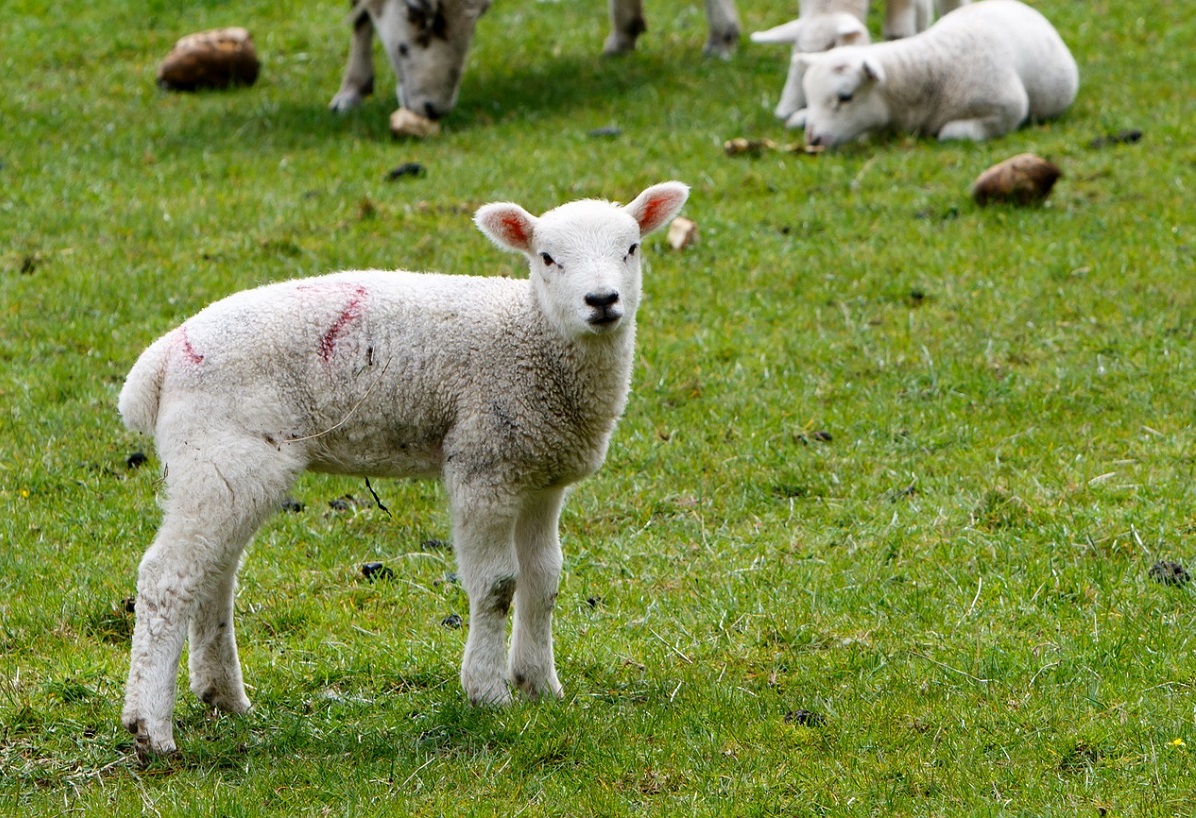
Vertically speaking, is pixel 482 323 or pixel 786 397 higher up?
pixel 482 323

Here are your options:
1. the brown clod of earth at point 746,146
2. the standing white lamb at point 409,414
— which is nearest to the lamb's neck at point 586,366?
the standing white lamb at point 409,414

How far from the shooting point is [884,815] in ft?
15.1

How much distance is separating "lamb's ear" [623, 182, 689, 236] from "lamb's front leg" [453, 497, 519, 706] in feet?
3.88

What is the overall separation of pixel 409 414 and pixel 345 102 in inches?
383

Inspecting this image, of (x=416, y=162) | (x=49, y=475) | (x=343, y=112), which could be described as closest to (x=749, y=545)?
(x=49, y=475)

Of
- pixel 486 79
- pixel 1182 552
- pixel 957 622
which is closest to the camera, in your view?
pixel 957 622

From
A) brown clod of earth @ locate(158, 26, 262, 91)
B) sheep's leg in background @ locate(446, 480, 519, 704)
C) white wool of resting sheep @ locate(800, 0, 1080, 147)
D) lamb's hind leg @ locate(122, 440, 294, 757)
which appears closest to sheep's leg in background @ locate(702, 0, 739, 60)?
white wool of resting sheep @ locate(800, 0, 1080, 147)

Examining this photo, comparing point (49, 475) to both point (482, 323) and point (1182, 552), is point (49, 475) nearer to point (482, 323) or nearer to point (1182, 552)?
point (482, 323)

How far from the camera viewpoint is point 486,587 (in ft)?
17.5

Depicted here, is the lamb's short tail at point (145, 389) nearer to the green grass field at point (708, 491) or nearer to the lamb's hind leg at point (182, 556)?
the lamb's hind leg at point (182, 556)

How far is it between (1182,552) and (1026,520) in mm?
695

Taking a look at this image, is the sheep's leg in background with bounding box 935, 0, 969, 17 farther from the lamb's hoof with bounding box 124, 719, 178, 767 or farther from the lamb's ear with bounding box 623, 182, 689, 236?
the lamb's hoof with bounding box 124, 719, 178, 767

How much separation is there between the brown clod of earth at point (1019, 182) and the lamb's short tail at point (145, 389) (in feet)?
24.0

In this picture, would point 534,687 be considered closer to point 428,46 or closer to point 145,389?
point 145,389
